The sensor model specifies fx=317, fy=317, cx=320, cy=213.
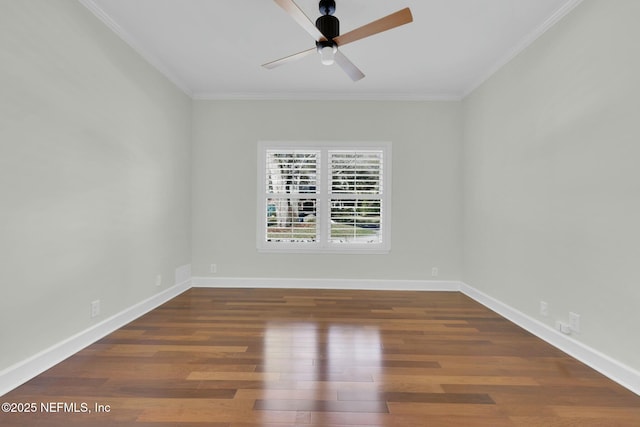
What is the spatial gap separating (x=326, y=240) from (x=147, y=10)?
3144 millimetres

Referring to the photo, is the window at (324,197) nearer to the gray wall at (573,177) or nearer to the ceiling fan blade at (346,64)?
the gray wall at (573,177)

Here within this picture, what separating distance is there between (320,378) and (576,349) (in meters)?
1.96

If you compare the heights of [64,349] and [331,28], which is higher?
[331,28]

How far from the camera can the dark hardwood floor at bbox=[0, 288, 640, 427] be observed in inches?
66.2

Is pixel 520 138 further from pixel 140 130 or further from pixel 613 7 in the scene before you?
pixel 140 130

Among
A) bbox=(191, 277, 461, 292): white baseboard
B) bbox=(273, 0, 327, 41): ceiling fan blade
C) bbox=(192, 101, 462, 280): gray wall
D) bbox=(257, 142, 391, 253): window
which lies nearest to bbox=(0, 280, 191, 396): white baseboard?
bbox=(191, 277, 461, 292): white baseboard

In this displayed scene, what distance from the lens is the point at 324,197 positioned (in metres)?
4.45

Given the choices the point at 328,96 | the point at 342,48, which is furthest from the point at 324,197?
the point at 342,48

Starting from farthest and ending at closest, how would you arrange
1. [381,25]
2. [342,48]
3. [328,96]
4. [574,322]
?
1. [328,96]
2. [342,48]
3. [574,322]
4. [381,25]

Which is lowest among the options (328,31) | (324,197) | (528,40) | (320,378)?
(320,378)

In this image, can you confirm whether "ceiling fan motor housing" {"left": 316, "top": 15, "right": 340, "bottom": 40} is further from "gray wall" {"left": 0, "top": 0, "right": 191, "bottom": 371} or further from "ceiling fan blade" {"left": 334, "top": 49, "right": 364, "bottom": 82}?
"gray wall" {"left": 0, "top": 0, "right": 191, "bottom": 371}

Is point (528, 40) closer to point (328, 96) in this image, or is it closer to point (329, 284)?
point (328, 96)

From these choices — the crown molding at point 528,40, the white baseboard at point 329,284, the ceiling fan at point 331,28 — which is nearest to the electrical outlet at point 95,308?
the white baseboard at point 329,284

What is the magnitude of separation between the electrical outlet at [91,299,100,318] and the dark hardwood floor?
0.24 meters
